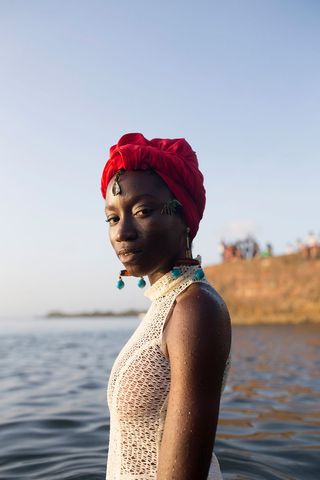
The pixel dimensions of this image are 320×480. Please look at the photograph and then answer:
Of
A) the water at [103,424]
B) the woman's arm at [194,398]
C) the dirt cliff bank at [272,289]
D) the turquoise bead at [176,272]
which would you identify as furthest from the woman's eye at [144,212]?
the dirt cliff bank at [272,289]

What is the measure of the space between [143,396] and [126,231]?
59cm

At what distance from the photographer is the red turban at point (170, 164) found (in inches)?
70.9

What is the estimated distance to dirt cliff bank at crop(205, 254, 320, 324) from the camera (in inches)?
981

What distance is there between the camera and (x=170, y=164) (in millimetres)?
1806

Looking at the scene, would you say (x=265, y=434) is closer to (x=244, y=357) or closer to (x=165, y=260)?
(x=165, y=260)

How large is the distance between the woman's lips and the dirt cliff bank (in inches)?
943

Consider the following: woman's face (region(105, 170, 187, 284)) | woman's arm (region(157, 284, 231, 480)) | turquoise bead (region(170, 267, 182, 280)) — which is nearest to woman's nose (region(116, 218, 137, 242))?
woman's face (region(105, 170, 187, 284))

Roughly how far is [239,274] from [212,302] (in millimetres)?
26585

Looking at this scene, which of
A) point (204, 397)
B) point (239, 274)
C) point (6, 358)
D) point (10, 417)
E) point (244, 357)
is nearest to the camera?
point (204, 397)

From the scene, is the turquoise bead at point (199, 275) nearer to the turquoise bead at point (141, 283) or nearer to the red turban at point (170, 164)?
the red turban at point (170, 164)

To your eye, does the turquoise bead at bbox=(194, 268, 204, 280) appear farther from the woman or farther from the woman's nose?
the woman's nose

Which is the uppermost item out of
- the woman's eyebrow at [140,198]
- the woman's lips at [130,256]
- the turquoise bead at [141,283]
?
the woman's eyebrow at [140,198]

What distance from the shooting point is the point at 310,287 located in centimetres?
2514

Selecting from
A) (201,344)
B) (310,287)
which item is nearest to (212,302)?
(201,344)
